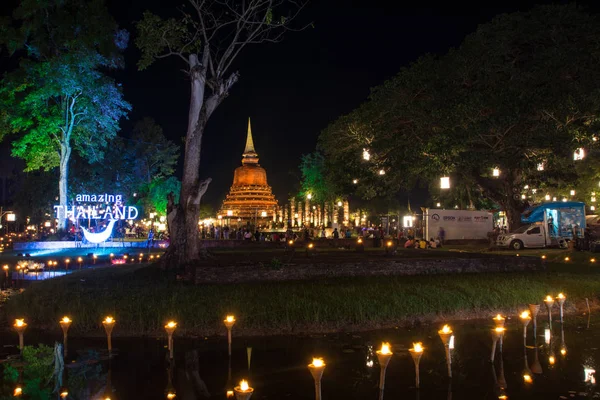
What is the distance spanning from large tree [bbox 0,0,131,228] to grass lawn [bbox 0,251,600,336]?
21.6m

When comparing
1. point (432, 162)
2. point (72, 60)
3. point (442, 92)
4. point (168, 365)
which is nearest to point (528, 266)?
point (432, 162)

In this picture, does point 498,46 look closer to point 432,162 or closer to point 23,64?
point 432,162

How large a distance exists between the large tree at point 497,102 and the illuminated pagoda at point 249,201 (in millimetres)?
46040

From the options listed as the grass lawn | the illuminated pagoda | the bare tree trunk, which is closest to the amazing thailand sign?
the bare tree trunk

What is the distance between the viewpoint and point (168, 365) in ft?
30.7

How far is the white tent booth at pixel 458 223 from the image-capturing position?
36.1 m

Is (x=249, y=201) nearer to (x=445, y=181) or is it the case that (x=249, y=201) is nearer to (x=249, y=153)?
(x=249, y=153)

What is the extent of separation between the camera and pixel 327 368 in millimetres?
9117

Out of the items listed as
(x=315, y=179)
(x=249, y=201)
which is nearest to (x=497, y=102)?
(x=315, y=179)

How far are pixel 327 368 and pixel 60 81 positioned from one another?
97.6 ft

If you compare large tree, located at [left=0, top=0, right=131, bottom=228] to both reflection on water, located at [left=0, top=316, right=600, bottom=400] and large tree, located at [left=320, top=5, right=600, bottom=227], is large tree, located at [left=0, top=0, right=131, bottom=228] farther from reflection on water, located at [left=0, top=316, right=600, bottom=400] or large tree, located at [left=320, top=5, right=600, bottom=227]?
reflection on water, located at [left=0, top=316, right=600, bottom=400]

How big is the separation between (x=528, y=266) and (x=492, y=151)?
804cm

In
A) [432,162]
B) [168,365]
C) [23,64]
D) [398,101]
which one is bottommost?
[168,365]

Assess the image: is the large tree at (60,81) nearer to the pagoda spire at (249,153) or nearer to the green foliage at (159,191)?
the green foliage at (159,191)
